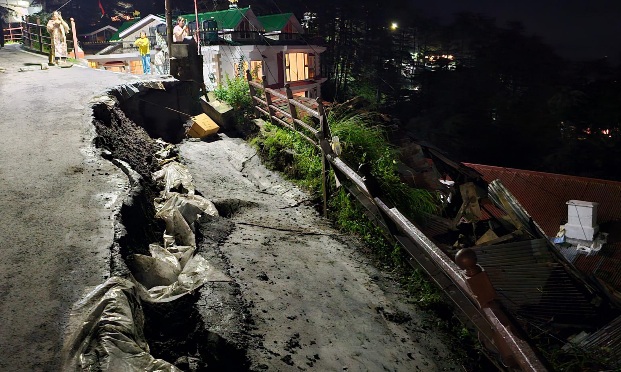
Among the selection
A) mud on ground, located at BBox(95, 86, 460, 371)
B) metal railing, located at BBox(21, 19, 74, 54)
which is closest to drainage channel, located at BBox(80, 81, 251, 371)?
mud on ground, located at BBox(95, 86, 460, 371)

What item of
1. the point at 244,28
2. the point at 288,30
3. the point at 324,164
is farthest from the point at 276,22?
the point at 324,164

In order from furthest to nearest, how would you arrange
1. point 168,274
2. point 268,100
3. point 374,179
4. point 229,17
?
point 229,17 → point 268,100 → point 374,179 → point 168,274

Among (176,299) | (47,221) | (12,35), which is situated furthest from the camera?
(12,35)

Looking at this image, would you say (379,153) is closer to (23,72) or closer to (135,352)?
(135,352)

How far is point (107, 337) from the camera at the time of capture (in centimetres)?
260

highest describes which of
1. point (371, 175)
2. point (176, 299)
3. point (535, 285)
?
point (371, 175)

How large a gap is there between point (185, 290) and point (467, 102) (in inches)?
1222

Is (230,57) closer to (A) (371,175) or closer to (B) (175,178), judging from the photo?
(B) (175,178)

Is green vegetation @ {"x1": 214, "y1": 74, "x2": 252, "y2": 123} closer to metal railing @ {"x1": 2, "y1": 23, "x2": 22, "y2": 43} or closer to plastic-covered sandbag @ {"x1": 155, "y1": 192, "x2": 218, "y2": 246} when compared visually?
plastic-covered sandbag @ {"x1": 155, "y1": 192, "x2": 218, "y2": 246}

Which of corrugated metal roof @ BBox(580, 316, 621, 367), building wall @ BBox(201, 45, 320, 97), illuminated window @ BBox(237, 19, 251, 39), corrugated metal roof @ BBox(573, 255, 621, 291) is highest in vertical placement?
illuminated window @ BBox(237, 19, 251, 39)

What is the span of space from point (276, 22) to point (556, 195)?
71.1 feet

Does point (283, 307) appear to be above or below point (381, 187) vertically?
below

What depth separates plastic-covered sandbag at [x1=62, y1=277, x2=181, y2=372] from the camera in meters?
2.50

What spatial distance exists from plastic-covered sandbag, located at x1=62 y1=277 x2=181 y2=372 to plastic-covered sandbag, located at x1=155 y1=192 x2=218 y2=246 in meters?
1.96
